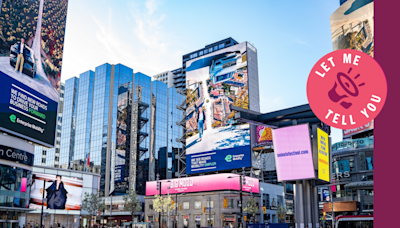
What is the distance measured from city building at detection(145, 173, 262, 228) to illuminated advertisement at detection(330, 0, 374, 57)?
39.2 meters

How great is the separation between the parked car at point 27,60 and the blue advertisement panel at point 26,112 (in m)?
2.32

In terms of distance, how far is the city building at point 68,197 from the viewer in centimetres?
5992

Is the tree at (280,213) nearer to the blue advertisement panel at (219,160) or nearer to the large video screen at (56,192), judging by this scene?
the blue advertisement panel at (219,160)

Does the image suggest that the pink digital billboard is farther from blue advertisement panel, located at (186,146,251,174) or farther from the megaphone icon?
the megaphone icon

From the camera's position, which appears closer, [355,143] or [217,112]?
[355,143]

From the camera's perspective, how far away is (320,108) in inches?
196

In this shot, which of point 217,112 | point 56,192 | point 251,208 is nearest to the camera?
point 56,192

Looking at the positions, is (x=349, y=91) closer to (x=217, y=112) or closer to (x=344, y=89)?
(x=344, y=89)

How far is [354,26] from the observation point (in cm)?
8788

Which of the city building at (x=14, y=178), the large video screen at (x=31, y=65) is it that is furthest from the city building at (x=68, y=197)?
the large video screen at (x=31, y=65)

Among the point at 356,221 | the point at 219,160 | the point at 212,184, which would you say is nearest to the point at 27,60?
the point at 219,160

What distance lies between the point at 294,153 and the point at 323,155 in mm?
3270

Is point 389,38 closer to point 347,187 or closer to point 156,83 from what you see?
point 347,187

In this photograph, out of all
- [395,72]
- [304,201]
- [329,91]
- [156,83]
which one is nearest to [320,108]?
[329,91]
